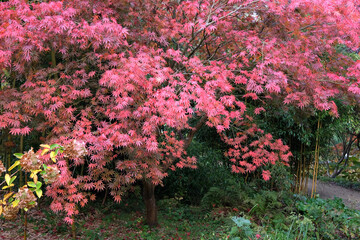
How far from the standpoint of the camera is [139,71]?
279 cm

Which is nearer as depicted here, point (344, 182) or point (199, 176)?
point (199, 176)

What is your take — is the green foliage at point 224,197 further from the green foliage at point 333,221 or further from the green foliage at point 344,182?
the green foliage at point 344,182

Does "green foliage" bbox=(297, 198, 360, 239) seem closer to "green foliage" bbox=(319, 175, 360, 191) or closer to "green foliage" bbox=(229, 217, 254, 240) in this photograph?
"green foliage" bbox=(229, 217, 254, 240)

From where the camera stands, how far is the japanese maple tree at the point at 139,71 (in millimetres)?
2805

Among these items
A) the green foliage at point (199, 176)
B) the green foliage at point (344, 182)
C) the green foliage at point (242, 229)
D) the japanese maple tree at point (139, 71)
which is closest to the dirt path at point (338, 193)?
the green foliage at point (344, 182)

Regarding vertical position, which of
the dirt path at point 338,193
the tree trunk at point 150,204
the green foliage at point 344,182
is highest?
the tree trunk at point 150,204

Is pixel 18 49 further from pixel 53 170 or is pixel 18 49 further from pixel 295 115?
pixel 295 115

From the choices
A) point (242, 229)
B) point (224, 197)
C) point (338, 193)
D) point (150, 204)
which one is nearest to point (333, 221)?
point (224, 197)

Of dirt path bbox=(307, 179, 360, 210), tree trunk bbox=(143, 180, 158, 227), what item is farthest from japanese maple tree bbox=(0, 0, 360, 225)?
dirt path bbox=(307, 179, 360, 210)

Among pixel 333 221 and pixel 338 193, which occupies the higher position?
pixel 333 221

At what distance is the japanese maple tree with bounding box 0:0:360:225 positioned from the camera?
9.20ft

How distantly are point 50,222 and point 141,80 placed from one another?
2.72m

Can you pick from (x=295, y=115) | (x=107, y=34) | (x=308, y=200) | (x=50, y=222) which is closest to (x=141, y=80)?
(x=107, y=34)

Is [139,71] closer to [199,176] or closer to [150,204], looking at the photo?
[150,204]
